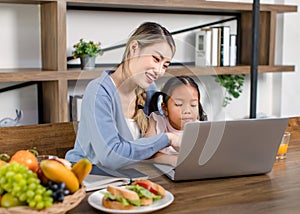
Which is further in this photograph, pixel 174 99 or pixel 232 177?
pixel 232 177

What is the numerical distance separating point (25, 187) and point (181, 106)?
58 centimetres

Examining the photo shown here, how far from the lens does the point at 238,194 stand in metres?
1.42

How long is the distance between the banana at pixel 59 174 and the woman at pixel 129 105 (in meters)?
0.39

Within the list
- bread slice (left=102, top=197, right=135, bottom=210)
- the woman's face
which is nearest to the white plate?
bread slice (left=102, top=197, right=135, bottom=210)

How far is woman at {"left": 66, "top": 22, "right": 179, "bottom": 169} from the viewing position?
148 cm

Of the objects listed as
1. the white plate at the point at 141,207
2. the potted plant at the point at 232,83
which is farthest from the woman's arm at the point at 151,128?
the potted plant at the point at 232,83

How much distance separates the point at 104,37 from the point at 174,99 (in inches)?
86.8

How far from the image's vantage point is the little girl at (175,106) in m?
1.49

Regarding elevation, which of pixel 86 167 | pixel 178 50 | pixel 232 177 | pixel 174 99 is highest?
pixel 178 50

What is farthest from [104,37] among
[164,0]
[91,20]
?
[164,0]

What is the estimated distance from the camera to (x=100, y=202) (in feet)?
4.24

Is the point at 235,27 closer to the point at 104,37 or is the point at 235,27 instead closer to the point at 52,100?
the point at 104,37

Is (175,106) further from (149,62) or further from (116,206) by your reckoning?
(116,206)

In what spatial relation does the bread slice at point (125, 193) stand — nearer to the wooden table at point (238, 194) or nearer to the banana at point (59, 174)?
the wooden table at point (238, 194)
